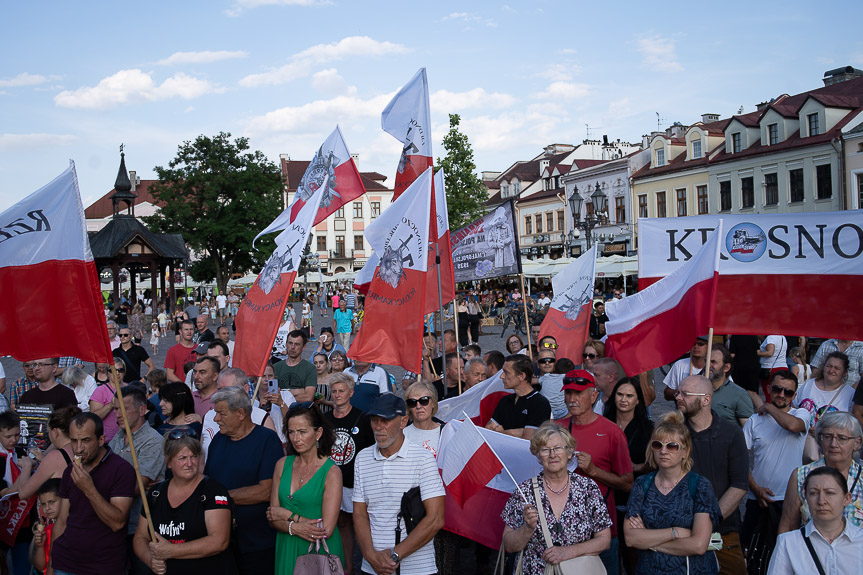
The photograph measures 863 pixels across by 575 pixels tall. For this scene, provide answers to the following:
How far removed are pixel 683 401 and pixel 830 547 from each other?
126 cm

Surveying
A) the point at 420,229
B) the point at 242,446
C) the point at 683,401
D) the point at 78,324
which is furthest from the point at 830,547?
the point at 78,324

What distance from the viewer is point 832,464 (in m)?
4.21

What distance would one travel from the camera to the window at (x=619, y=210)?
177 feet

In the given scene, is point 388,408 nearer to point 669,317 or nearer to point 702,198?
point 669,317

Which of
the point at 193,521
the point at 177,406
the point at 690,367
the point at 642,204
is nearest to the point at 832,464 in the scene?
the point at 690,367

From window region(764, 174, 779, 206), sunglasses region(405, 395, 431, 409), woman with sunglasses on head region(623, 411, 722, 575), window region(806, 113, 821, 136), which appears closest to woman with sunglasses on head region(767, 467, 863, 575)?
woman with sunglasses on head region(623, 411, 722, 575)

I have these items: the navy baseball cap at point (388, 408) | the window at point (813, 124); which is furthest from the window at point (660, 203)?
the navy baseball cap at point (388, 408)

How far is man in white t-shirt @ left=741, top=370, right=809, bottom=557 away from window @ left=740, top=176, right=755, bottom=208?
41415 millimetres

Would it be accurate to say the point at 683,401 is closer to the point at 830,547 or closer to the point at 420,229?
the point at 830,547

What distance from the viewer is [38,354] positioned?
493 centimetres

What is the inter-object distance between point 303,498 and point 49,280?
223cm

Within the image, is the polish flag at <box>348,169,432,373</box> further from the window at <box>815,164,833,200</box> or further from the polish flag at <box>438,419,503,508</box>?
the window at <box>815,164,833,200</box>

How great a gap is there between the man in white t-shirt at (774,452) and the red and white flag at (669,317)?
77 centimetres

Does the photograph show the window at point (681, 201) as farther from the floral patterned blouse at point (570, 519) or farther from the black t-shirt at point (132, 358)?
the floral patterned blouse at point (570, 519)
